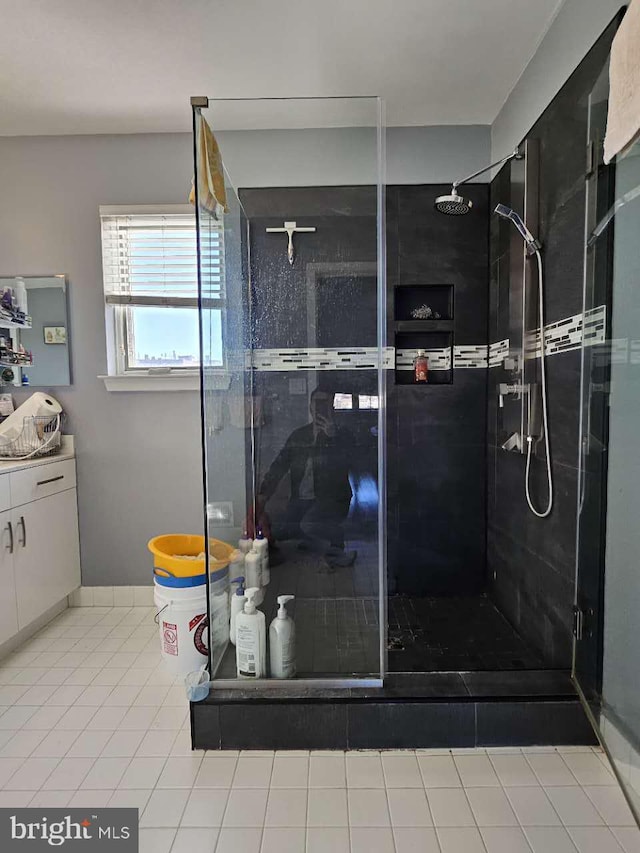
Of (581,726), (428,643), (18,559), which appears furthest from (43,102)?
(581,726)

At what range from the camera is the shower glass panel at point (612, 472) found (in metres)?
1.30

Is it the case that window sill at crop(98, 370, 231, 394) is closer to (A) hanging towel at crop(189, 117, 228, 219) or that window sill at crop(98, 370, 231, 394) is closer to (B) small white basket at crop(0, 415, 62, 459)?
(B) small white basket at crop(0, 415, 62, 459)

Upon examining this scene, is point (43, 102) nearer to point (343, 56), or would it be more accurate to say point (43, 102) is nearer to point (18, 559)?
point (343, 56)

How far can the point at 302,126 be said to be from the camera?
1876 mm

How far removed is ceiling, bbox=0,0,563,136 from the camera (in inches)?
64.1

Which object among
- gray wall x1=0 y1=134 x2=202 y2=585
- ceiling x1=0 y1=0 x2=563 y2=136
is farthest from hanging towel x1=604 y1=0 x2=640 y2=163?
gray wall x1=0 y1=134 x2=202 y2=585

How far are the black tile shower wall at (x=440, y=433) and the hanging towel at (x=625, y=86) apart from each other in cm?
113

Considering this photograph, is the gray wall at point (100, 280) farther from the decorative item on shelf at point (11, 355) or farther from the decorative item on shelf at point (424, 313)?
the decorative item on shelf at point (424, 313)

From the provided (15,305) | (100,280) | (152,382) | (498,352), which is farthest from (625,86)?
(15,305)

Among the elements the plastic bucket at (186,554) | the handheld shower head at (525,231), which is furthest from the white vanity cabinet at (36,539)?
the handheld shower head at (525,231)

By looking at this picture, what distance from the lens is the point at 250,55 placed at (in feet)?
6.03

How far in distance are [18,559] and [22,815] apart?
40.7 inches

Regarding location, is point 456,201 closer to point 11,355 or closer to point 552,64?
point 552,64

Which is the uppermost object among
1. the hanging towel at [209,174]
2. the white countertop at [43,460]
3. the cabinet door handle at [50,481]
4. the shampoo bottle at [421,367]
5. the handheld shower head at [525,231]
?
the hanging towel at [209,174]
